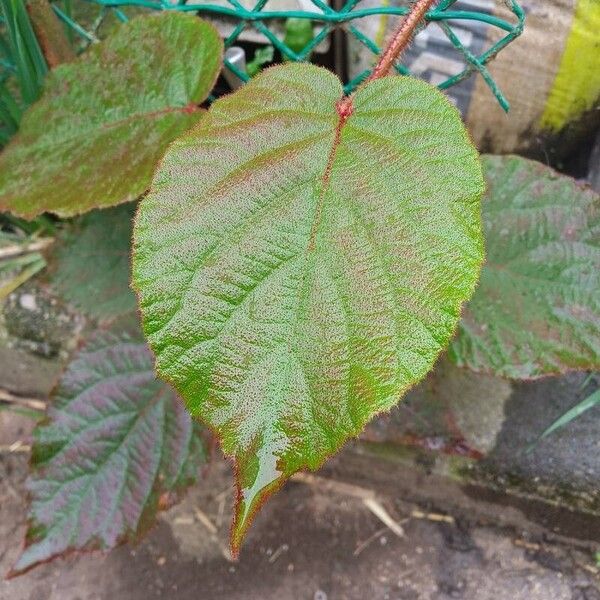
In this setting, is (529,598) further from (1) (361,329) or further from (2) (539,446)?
(1) (361,329)

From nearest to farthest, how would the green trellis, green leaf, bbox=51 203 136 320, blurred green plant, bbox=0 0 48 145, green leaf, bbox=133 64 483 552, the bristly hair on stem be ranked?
green leaf, bbox=133 64 483 552, the bristly hair on stem, the green trellis, blurred green plant, bbox=0 0 48 145, green leaf, bbox=51 203 136 320

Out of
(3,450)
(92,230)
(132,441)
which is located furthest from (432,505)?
(3,450)

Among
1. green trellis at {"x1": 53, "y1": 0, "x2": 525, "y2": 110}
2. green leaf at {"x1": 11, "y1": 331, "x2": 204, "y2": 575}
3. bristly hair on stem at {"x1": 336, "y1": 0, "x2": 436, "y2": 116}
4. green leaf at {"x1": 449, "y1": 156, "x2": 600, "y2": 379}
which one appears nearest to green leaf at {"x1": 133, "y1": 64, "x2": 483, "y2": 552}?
bristly hair on stem at {"x1": 336, "y1": 0, "x2": 436, "y2": 116}

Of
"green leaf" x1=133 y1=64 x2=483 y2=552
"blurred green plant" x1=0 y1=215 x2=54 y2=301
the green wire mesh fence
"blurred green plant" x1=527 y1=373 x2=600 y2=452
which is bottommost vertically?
"blurred green plant" x1=527 y1=373 x2=600 y2=452

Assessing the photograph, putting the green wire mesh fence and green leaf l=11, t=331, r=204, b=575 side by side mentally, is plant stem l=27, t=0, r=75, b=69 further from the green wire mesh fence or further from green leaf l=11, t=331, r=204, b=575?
green leaf l=11, t=331, r=204, b=575

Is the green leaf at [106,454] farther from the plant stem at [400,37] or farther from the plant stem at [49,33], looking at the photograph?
the plant stem at [400,37]

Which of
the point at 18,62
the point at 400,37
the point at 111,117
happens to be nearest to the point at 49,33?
the point at 18,62

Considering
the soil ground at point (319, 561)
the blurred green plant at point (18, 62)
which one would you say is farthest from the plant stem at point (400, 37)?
the soil ground at point (319, 561)
